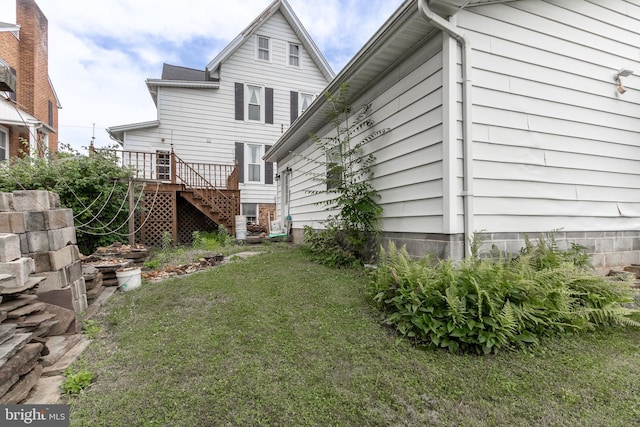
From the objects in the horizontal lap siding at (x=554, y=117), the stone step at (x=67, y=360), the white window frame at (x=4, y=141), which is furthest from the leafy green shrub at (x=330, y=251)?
the white window frame at (x=4, y=141)

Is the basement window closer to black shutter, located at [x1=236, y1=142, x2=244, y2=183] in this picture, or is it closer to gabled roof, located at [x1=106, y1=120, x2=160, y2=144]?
black shutter, located at [x1=236, y1=142, x2=244, y2=183]

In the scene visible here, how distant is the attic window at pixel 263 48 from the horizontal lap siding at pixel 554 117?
34.2 feet

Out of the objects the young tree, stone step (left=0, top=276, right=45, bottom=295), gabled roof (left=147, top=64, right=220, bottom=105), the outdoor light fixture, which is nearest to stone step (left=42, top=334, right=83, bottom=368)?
stone step (left=0, top=276, right=45, bottom=295)

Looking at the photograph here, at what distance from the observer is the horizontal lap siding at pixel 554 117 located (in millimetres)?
3379

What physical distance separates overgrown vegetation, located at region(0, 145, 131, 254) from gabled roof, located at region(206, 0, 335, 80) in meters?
6.19

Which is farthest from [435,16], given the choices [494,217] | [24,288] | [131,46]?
[131,46]

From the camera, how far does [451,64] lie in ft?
10.3

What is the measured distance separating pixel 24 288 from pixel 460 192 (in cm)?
401

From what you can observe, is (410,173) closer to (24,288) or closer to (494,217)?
(494,217)

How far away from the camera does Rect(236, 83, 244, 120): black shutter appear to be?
1173 centimetres

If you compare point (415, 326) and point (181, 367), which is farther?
point (415, 326)

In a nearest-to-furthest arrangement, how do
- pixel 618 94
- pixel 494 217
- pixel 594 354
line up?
pixel 594 354, pixel 494 217, pixel 618 94

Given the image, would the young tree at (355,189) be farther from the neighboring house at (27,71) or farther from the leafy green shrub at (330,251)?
the neighboring house at (27,71)

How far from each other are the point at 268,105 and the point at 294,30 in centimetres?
341
